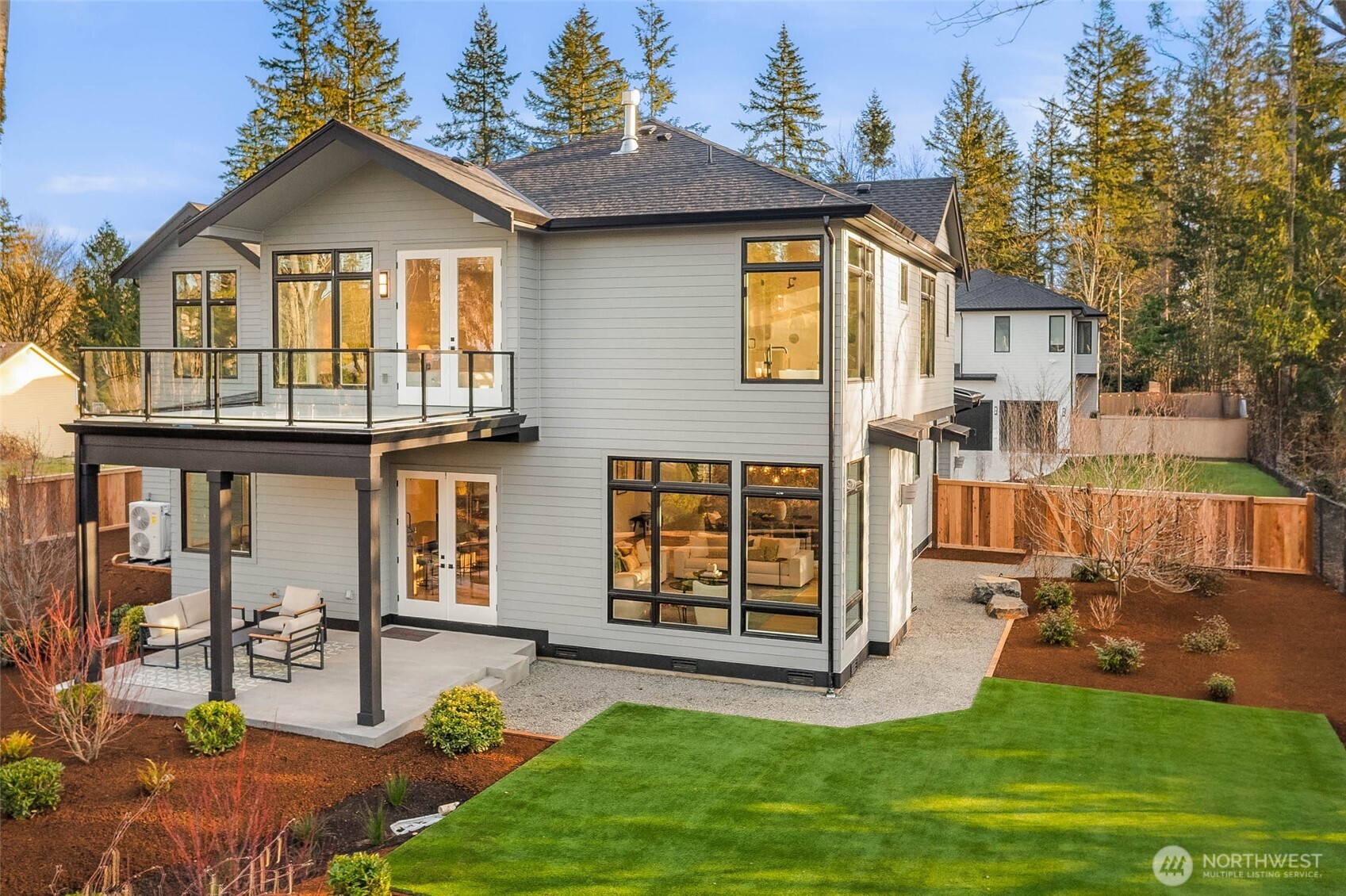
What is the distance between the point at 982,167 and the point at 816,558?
38.7 m

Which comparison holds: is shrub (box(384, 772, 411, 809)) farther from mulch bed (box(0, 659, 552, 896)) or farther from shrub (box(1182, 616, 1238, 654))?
shrub (box(1182, 616, 1238, 654))

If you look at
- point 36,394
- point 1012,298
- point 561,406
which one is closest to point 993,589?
point 561,406

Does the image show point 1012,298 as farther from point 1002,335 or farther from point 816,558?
point 816,558

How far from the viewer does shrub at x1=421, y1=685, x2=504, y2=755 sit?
930cm

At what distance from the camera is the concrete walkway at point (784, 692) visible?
418 inches

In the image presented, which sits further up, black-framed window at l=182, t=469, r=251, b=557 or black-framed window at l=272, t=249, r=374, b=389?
black-framed window at l=272, t=249, r=374, b=389

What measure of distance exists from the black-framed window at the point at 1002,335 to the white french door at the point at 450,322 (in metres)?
25.9

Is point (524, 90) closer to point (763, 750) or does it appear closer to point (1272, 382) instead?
point (1272, 382)

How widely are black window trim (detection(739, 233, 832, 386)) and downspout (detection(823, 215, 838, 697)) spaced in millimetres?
44

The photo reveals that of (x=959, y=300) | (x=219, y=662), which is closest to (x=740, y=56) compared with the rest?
(x=959, y=300)

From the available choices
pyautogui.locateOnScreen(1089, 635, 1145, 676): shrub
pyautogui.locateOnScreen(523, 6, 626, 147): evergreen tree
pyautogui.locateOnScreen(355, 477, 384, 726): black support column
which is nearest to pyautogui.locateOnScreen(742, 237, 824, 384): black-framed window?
pyautogui.locateOnScreen(355, 477, 384, 726): black support column

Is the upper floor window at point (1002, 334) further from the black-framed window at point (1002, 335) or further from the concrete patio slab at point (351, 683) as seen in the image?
the concrete patio slab at point (351, 683)

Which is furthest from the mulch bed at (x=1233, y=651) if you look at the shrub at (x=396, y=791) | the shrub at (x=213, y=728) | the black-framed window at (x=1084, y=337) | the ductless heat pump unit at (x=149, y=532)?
the black-framed window at (x=1084, y=337)

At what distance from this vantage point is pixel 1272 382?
3084cm
